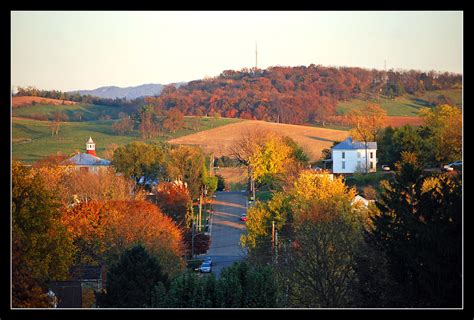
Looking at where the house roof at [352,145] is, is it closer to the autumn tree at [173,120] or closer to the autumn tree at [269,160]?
the autumn tree at [269,160]

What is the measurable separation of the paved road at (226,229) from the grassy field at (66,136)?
381 inches

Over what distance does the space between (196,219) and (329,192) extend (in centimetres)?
819

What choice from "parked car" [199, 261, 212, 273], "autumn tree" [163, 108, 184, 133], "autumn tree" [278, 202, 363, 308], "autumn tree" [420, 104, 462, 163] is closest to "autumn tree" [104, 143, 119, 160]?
"autumn tree" [163, 108, 184, 133]

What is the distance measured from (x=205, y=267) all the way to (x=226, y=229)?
28.5 feet

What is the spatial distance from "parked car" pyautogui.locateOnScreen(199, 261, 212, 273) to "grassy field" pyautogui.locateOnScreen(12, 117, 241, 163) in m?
17.5

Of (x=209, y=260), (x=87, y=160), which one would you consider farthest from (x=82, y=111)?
(x=209, y=260)

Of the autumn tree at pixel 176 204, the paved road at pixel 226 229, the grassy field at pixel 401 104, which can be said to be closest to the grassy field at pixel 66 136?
the grassy field at pixel 401 104

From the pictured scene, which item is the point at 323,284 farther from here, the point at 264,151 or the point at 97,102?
the point at 97,102

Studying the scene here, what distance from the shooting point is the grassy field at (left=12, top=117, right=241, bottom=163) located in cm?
Answer: 4425

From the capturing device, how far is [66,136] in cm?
4994

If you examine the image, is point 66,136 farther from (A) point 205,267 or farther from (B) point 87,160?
(A) point 205,267

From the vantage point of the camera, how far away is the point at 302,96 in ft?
175

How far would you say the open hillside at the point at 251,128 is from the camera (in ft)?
163
